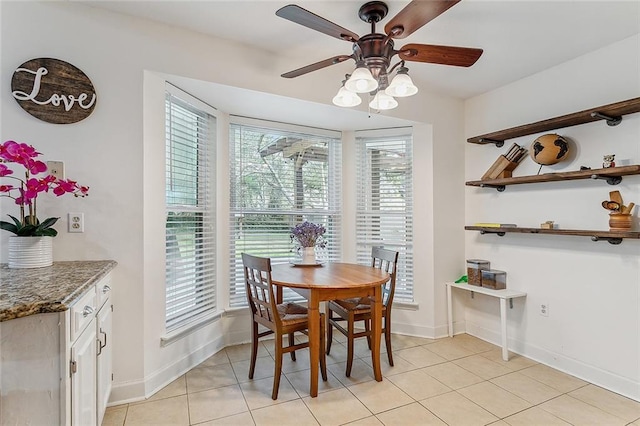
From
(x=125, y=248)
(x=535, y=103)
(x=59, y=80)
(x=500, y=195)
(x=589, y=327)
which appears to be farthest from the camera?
(x=500, y=195)

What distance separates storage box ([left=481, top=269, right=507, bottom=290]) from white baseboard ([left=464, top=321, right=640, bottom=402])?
491 millimetres

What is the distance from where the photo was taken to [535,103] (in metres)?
2.90

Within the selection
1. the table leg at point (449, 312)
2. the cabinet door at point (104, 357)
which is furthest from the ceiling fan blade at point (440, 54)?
the table leg at point (449, 312)

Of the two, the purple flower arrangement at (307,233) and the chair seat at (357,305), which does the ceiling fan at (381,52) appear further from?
the chair seat at (357,305)

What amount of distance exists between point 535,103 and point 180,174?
312 cm

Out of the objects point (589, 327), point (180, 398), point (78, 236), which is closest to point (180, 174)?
point (78, 236)

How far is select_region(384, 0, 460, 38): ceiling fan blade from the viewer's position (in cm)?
141

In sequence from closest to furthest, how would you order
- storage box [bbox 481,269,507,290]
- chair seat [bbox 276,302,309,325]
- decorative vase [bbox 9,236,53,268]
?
1. decorative vase [bbox 9,236,53,268]
2. chair seat [bbox 276,302,309,325]
3. storage box [bbox 481,269,507,290]

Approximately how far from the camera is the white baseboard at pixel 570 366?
7.48 ft

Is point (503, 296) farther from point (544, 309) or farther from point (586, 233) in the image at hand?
point (586, 233)

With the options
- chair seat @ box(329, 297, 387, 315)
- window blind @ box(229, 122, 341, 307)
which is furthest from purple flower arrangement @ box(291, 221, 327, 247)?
chair seat @ box(329, 297, 387, 315)

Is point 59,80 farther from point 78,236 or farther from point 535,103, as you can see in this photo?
point 535,103

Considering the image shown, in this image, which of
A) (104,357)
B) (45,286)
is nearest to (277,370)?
(104,357)

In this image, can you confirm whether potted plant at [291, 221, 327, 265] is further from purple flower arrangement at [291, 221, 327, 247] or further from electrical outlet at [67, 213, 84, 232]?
electrical outlet at [67, 213, 84, 232]
